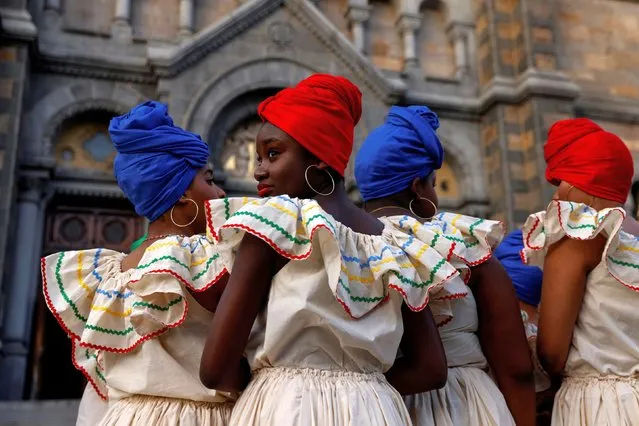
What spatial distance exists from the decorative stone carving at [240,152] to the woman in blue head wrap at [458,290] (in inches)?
312

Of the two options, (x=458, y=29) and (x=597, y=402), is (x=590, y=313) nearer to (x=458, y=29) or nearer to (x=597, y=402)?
(x=597, y=402)

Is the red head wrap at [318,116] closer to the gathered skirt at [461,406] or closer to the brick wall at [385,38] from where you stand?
the gathered skirt at [461,406]

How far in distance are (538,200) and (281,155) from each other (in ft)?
32.3

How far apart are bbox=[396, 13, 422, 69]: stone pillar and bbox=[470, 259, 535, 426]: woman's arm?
392 inches

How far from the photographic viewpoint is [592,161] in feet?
8.78

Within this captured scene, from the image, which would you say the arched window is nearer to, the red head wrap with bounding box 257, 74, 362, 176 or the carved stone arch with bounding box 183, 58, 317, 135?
the carved stone arch with bounding box 183, 58, 317, 135

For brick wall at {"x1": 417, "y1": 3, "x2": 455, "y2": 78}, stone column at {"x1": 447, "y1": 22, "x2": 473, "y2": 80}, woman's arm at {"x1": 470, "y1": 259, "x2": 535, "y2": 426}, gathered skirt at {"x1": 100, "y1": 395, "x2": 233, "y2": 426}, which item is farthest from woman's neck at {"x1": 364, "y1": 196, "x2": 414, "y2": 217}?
stone column at {"x1": 447, "y1": 22, "x2": 473, "y2": 80}

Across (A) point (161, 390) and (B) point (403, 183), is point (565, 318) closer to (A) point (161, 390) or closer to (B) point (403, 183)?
(B) point (403, 183)

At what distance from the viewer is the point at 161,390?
2.03 metres

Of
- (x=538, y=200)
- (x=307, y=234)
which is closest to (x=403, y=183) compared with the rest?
(x=307, y=234)

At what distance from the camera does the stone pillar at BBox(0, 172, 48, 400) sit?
8.16 m

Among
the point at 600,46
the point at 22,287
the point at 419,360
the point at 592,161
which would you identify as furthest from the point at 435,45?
the point at 419,360

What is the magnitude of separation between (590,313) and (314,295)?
135cm

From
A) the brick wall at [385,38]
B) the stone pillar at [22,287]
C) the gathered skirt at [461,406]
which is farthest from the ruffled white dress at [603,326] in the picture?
the brick wall at [385,38]
